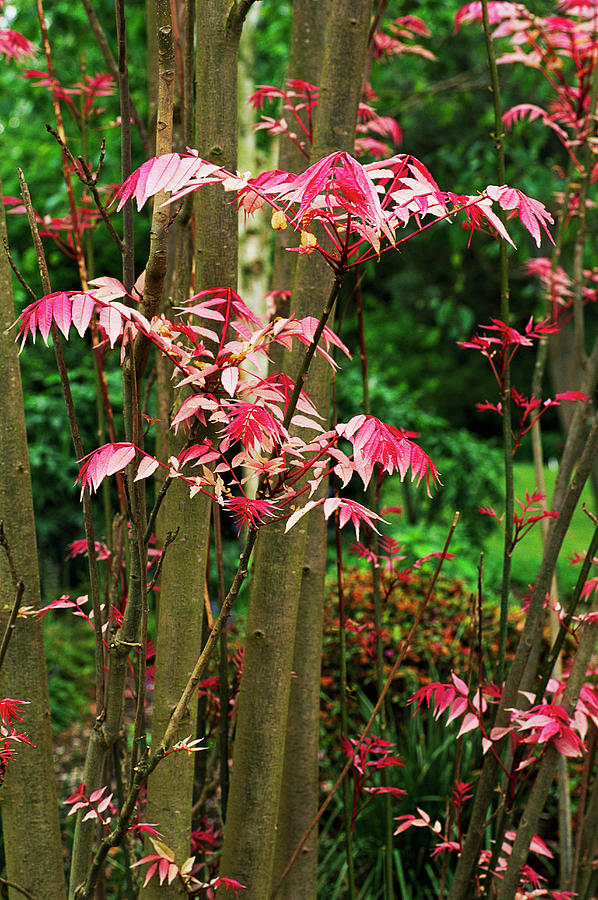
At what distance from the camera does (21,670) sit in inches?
49.6

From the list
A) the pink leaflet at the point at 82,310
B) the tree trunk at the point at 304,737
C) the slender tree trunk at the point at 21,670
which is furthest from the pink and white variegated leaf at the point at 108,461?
the tree trunk at the point at 304,737

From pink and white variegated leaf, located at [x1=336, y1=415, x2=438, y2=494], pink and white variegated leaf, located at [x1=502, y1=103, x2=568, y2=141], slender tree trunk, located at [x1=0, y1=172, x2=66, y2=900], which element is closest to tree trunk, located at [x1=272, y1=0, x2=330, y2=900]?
slender tree trunk, located at [x1=0, y1=172, x2=66, y2=900]

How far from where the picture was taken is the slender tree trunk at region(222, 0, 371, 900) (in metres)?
1.25

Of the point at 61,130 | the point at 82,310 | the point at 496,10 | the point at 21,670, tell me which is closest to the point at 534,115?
the point at 496,10

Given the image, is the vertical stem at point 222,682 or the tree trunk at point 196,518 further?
the vertical stem at point 222,682

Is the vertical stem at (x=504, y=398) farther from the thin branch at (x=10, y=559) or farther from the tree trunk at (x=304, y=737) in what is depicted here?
the thin branch at (x=10, y=559)

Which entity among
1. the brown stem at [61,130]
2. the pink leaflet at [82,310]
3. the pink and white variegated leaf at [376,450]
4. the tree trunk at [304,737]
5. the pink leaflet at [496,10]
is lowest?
the tree trunk at [304,737]

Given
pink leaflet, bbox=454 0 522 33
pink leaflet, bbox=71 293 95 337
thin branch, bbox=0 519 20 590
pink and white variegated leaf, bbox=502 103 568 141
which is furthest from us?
pink leaflet, bbox=454 0 522 33

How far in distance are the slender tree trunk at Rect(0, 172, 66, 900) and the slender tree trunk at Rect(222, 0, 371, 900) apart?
29 centimetres

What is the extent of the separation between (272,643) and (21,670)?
0.40 m

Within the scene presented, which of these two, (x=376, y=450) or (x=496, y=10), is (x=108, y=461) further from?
(x=496, y=10)

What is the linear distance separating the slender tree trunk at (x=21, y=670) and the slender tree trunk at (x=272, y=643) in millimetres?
291

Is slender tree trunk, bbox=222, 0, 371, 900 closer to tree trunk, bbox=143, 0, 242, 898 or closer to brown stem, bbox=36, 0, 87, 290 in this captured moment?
tree trunk, bbox=143, 0, 242, 898

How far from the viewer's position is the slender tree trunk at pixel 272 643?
1.25 m
